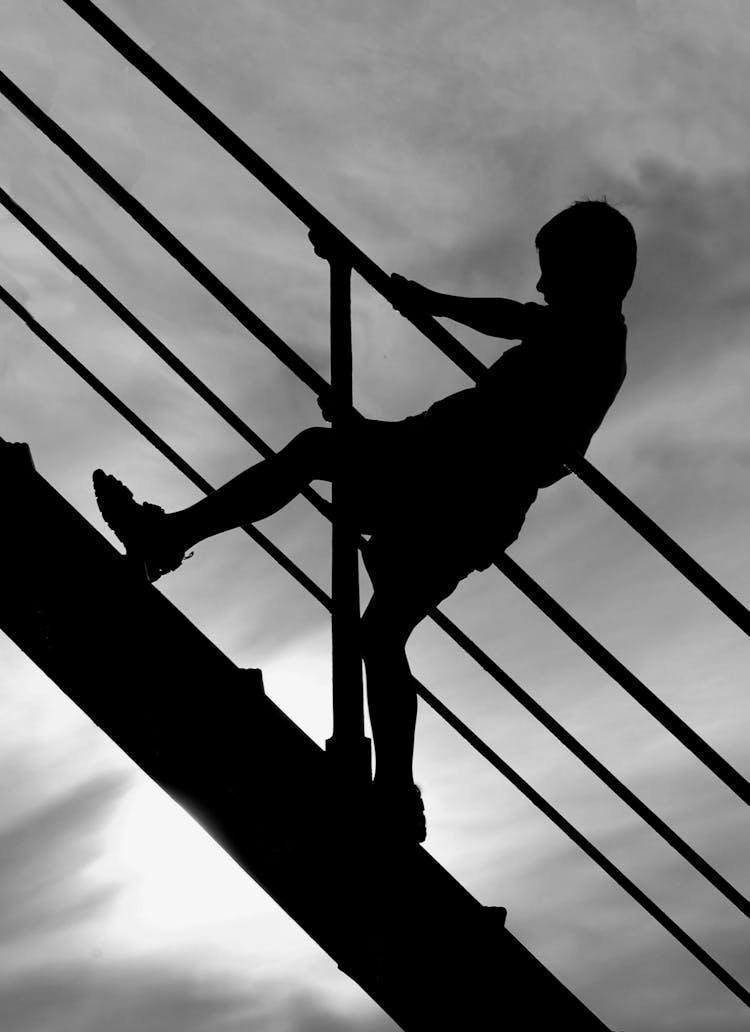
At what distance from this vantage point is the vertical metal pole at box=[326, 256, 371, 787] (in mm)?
2270

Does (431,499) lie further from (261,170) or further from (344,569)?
(261,170)

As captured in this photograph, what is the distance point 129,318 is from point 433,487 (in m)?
1.07

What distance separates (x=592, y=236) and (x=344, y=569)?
0.96 metres

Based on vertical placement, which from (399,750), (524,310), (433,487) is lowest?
(399,750)

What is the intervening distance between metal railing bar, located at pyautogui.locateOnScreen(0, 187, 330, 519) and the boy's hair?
0.83 meters

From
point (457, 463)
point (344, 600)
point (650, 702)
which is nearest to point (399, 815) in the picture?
point (344, 600)

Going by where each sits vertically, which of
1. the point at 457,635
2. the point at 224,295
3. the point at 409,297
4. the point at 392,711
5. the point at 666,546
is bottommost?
the point at 392,711

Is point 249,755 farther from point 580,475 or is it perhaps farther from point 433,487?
point 580,475

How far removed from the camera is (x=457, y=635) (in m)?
2.72

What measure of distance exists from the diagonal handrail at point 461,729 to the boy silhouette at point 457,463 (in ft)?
0.65

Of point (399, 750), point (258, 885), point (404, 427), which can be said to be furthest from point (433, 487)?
point (258, 885)

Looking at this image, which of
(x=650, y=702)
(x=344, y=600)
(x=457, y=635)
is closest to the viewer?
(x=650, y=702)

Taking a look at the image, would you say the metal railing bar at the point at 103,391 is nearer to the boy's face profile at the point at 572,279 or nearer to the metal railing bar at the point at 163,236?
the metal railing bar at the point at 163,236

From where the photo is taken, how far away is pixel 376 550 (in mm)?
2539
